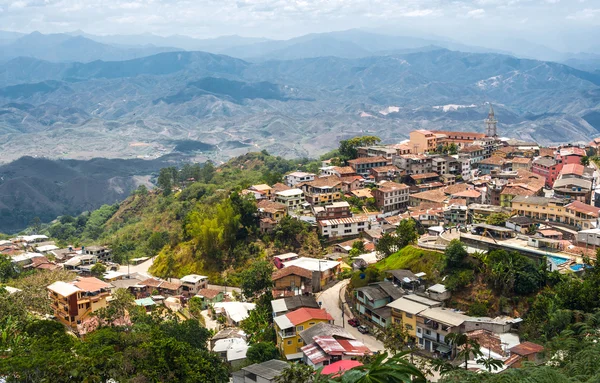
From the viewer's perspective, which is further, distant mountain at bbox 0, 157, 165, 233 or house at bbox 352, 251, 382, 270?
distant mountain at bbox 0, 157, 165, 233

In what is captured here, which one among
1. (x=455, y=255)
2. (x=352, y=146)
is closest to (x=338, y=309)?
(x=455, y=255)

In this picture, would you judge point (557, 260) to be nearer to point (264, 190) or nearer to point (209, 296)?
point (209, 296)

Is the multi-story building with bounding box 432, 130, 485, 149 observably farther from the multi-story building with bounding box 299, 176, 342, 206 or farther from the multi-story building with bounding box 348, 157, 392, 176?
the multi-story building with bounding box 299, 176, 342, 206

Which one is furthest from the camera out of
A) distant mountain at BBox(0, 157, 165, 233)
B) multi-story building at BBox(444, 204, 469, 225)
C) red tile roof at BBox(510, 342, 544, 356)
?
distant mountain at BBox(0, 157, 165, 233)

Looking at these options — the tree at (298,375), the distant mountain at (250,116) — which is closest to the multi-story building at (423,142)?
the tree at (298,375)

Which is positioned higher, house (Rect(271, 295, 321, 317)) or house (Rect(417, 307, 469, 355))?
house (Rect(417, 307, 469, 355))

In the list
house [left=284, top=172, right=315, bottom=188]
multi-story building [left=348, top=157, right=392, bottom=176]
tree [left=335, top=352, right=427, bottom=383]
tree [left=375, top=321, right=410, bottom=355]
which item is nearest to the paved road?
tree [left=375, top=321, right=410, bottom=355]

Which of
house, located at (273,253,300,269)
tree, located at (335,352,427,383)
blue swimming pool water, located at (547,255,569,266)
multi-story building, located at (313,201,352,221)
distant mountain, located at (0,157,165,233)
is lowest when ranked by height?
distant mountain, located at (0,157,165,233)

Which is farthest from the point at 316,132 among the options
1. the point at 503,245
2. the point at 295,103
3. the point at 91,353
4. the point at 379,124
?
the point at 91,353
